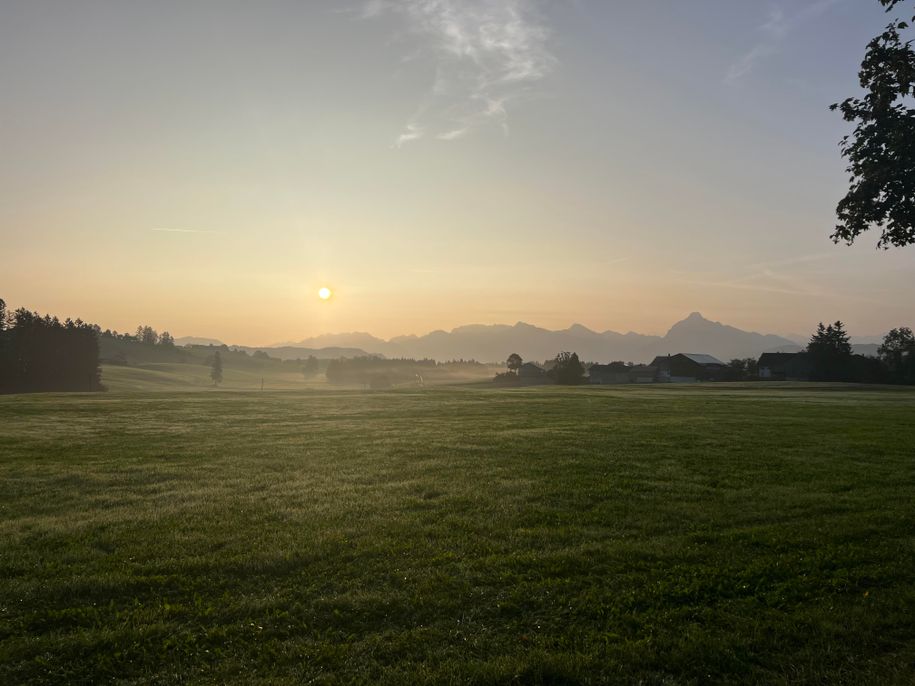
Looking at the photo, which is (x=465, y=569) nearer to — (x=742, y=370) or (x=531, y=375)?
(x=742, y=370)

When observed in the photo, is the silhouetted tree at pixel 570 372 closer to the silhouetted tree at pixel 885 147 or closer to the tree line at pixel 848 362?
A: the tree line at pixel 848 362

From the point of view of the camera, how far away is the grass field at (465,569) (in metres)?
7.59

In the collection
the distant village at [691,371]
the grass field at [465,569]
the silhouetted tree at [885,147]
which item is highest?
the silhouetted tree at [885,147]

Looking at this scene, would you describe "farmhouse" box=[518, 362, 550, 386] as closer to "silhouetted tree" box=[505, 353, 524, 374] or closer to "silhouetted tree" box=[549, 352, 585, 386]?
"silhouetted tree" box=[505, 353, 524, 374]

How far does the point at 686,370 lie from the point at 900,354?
4634 centimetres

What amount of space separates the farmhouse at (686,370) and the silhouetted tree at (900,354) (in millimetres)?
32723

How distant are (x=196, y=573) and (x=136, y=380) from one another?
168 metres

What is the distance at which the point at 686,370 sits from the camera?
151 meters

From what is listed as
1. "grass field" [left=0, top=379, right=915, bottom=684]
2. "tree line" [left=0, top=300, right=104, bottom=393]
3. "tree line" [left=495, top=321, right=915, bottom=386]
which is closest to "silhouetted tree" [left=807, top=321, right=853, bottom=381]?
"tree line" [left=495, top=321, right=915, bottom=386]

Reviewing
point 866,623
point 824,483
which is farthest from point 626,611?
point 824,483

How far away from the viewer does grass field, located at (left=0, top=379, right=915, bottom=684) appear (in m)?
7.59

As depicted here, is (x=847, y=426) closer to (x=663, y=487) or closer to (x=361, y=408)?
(x=663, y=487)

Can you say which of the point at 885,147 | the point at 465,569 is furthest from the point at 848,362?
the point at 465,569

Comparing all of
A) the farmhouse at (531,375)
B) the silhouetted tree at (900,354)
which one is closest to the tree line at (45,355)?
the farmhouse at (531,375)
